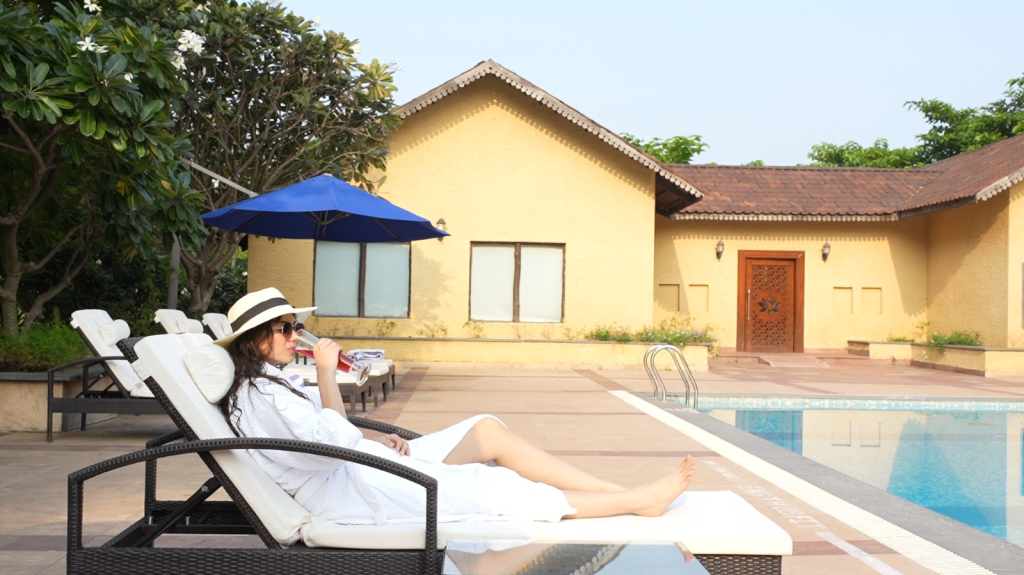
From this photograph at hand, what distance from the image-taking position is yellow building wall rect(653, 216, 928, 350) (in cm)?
1948

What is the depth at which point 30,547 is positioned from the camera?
418cm

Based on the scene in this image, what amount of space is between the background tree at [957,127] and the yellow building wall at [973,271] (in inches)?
530

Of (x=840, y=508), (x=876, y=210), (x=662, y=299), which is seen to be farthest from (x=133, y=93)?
(x=876, y=210)

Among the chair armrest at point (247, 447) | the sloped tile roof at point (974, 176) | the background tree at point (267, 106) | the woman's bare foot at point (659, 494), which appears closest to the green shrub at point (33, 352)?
the background tree at point (267, 106)

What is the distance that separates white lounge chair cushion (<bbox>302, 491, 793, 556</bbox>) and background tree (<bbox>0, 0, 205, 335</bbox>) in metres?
5.02

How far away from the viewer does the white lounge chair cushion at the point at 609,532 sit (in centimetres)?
296

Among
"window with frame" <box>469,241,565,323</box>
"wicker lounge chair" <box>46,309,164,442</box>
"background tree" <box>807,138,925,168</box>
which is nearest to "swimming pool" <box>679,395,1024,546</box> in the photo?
"wicker lounge chair" <box>46,309,164,442</box>

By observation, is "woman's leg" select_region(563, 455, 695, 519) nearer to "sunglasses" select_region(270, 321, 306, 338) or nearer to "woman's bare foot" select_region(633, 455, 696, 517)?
Result: "woman's bare foot" select_region(633, 455, 696, 517)

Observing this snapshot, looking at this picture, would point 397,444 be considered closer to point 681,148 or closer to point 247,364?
point 247,364

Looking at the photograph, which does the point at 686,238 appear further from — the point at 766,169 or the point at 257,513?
the point at 257,513

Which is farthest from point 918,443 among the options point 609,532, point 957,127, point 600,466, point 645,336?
point 957,127

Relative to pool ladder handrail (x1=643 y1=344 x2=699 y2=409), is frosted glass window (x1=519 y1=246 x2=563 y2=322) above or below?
above

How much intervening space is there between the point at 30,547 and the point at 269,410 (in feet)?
5.74

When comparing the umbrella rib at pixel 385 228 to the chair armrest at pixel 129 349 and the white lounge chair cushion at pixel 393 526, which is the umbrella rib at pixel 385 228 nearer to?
the chair armrest at pixel 129 349
